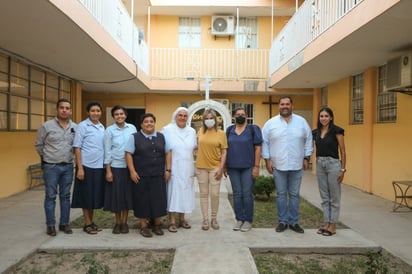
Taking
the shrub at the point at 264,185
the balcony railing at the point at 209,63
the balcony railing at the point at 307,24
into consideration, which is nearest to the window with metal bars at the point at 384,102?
the balcony railing at the point at 307,24

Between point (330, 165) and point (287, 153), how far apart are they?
540 millimetres

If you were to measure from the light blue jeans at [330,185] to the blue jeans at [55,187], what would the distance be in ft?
10.4

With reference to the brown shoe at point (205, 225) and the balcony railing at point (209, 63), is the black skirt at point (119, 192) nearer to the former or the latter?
the brown shoe at point (205, 225)

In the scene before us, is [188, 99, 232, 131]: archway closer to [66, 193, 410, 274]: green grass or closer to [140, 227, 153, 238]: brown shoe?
[140, 227, 153, 238]: brown shoe

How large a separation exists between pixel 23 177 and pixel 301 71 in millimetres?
6739

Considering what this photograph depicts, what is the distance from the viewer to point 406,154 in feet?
22.8

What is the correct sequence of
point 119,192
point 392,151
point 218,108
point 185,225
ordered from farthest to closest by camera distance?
point 218,108, point 392,151, point 185,225, point 119,192

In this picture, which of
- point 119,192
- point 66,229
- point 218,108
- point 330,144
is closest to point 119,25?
point 218,108

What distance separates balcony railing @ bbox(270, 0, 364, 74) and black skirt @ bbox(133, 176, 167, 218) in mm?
3830

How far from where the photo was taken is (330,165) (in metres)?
4.66

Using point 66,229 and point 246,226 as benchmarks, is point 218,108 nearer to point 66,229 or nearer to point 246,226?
point 246,226

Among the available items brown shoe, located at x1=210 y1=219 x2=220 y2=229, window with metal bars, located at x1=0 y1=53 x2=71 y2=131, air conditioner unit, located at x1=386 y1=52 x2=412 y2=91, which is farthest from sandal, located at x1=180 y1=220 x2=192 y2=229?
window with metal bars, located at x1=0 y1=53 x2=71 y2=131

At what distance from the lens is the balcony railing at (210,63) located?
1291 centimetres

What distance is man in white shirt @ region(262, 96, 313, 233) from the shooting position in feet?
15.8
